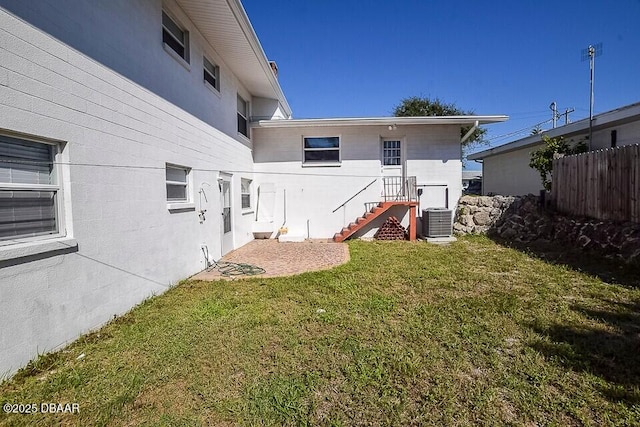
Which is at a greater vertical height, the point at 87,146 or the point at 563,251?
the point at 87,146

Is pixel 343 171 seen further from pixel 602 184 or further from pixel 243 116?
pixel 602 184

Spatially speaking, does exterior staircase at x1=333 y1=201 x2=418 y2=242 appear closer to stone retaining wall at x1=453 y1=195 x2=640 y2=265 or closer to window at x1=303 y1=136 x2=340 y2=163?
stone retaining wall at x1=453 y1=195 x2=640 y2=265

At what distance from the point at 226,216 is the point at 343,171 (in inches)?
174

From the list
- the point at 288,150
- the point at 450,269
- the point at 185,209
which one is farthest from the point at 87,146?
the point at 288,150

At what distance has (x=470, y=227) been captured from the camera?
33.7 feet

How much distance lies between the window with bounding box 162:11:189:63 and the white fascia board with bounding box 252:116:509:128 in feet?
13.5

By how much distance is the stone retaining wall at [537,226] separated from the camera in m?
5.91

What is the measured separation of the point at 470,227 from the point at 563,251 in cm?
321

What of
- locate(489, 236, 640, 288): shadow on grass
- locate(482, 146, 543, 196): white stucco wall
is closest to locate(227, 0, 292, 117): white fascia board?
locate(489, 236, 640, 288): shadow on grass

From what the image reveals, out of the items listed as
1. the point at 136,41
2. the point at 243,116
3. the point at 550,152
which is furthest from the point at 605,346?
the point at 243,116

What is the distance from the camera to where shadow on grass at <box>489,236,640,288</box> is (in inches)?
206

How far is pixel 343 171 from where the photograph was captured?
414 inches

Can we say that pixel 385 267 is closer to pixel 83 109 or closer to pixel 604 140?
pixel 83 109

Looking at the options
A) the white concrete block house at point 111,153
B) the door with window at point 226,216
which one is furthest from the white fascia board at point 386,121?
the door with window at point 226,216
